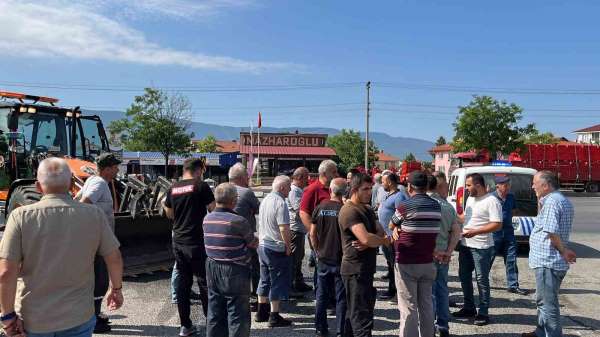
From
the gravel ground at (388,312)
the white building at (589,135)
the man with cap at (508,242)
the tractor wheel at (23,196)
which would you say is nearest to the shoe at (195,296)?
the gravel ground at (388,312)

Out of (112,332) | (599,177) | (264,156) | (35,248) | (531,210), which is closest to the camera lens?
(35,248)

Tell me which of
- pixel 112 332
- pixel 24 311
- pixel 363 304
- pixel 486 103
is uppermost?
pixel 486 103

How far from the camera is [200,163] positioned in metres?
5.35

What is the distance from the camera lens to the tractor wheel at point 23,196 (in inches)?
271

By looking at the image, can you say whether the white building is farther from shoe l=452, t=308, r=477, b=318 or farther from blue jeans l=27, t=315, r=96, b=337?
blue jeans l=27, t=315, r=96, b=337

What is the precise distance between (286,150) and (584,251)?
37.6 m

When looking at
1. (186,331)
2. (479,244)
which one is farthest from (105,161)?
(479,244)

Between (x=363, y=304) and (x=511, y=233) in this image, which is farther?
(x=511, y=233)

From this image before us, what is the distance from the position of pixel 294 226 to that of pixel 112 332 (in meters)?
2.53

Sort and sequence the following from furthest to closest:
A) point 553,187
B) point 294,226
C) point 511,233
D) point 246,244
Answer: point 511,233 → point 294,226 → point 553,187 → point 246,244

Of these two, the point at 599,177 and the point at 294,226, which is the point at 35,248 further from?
the point at 599,177

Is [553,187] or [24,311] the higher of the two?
[553,187]

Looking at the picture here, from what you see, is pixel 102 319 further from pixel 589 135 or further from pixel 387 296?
pixel 589 135

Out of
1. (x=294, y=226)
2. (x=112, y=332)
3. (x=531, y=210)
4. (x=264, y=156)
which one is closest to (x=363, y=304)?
(x=294, y=226)
